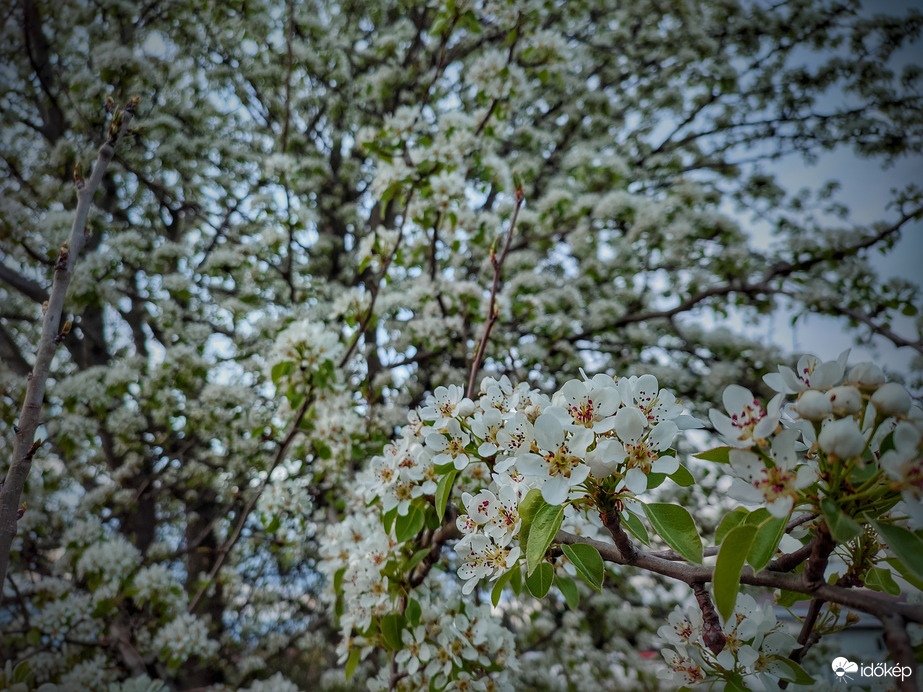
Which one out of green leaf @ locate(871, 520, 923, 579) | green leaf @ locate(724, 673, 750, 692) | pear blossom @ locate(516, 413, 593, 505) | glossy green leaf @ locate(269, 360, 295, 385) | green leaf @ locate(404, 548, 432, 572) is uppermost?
glossy green leaf @ locate(269, 360, 295, 385)

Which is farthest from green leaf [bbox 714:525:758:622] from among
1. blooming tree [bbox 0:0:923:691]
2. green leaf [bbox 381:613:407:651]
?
green leaf [bbox 381:613:407:651]

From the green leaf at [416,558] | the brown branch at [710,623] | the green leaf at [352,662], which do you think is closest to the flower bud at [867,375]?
the brown branch at [710,623]

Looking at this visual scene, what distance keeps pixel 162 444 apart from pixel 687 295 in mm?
4218

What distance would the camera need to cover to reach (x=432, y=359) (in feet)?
12.2

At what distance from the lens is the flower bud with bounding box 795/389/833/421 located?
2.08ft

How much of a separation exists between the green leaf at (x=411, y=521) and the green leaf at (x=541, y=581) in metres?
0.39

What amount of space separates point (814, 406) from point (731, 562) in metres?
0.25

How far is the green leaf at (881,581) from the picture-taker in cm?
82

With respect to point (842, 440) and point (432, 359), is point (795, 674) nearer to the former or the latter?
point (842, 440)

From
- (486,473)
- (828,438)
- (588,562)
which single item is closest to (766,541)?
(828,438)

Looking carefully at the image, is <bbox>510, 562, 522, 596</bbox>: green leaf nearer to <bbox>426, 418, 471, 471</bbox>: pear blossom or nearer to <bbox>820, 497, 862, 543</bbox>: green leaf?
<bbox>426, 418, 471, 471</bbox>: pear blossom

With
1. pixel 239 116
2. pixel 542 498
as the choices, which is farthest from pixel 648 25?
pixel 542 498

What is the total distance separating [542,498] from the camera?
2.65ft

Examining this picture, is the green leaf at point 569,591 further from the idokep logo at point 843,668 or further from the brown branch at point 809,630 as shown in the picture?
the idokep logo at point 843,668
